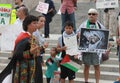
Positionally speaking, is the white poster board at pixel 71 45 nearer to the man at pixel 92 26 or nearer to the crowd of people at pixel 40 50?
the crowd of people at pixel 40 50

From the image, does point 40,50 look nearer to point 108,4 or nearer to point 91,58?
point 91,58

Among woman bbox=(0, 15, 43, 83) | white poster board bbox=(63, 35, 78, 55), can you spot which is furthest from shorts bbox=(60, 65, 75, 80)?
woman bbox=(0, 15, 43, 83)

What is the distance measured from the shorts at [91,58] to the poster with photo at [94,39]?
0.21m

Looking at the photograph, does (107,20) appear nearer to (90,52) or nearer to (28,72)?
(90,52)

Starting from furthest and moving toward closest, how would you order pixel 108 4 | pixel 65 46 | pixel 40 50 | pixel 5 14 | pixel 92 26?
pixel 108 4
pixel 5 14
pixel 92 26
pixel 65 46
pixel 40 50

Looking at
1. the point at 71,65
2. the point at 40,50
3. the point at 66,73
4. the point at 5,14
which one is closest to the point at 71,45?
the point at 71,65

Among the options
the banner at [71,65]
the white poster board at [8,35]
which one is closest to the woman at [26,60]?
the banner at [71,65]

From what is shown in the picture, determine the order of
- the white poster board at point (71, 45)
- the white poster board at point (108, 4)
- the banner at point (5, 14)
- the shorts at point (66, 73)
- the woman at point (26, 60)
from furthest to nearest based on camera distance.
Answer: the white poster board at point (108, 4)
the banner at point (5, 14)
the shorts at point (66, 73)
the white poster board at point (71, 45)
the woman at point (26, 60)

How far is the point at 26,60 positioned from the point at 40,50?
0.41 metres

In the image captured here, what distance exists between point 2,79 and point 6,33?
267cm

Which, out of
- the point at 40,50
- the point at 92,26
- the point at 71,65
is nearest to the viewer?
the point at 40,50

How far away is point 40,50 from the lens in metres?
5.62

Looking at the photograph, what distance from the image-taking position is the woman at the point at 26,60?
5.21 m

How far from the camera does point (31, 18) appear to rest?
5.31m
